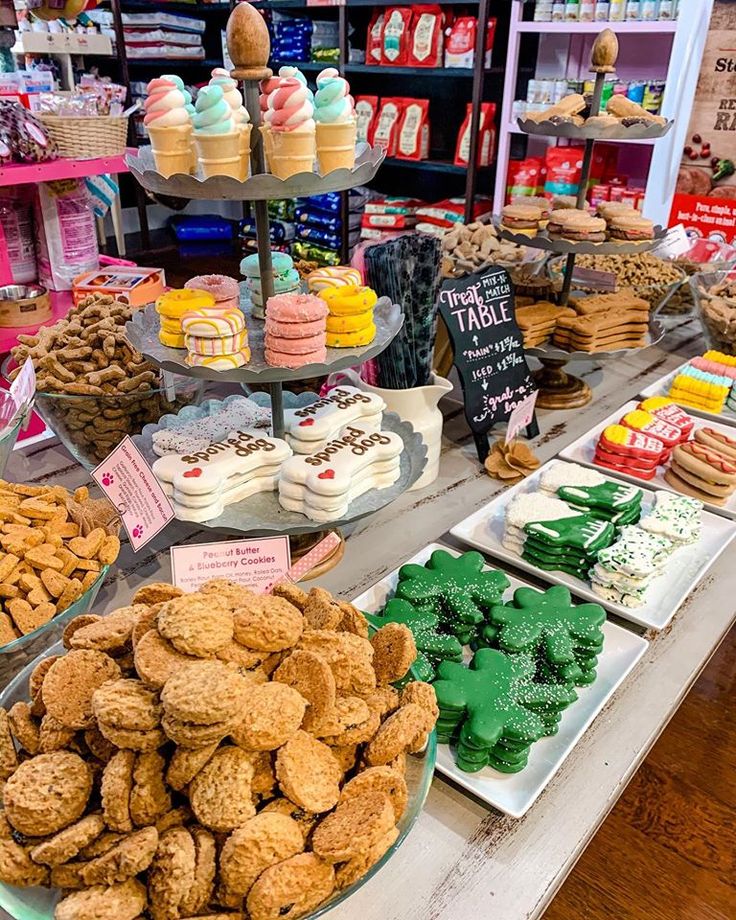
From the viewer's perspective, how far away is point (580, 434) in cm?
182

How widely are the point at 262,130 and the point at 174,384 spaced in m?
0.56

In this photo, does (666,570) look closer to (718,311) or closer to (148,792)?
(148,792)

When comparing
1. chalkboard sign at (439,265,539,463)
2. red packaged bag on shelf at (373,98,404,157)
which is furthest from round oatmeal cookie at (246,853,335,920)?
red packaged bag on shelf at (373,98,404,157)

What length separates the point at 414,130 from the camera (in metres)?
4.53

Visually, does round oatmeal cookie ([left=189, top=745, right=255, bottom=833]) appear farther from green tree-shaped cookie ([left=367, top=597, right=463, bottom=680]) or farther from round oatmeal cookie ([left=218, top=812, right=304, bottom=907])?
green tree-shaped cookie ([left=367, top=597, right=463, bottom=680])

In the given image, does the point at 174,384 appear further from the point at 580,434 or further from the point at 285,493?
the point at 580,434

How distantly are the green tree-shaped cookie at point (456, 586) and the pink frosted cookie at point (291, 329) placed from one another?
1.32ft

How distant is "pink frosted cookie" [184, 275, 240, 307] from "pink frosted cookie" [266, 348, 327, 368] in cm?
19

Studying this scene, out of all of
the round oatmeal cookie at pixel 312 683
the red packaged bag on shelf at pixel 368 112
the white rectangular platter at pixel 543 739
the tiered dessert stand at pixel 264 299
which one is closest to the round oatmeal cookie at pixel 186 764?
the round oatmeal cookie at pixel 312 683

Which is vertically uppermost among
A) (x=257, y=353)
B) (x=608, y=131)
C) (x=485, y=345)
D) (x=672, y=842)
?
(x=608, y=131)

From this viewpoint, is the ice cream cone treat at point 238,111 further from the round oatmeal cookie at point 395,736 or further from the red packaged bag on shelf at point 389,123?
the red packaged bag on shelf at point 389,123

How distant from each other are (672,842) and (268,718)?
1.24 metres

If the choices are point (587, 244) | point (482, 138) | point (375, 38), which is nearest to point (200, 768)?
point (587, 244)

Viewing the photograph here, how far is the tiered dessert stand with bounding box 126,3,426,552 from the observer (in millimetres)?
1041
